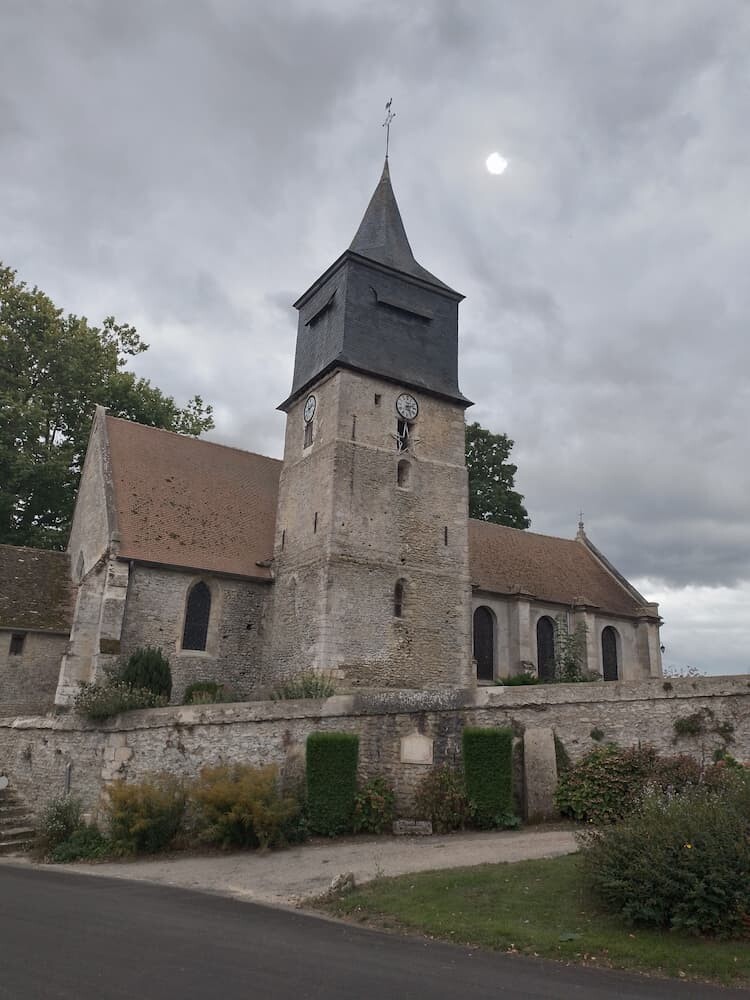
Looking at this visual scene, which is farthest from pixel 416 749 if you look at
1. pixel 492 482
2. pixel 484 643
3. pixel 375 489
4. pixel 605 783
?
pixel 492 482

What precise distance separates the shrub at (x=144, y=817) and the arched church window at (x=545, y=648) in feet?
51.5

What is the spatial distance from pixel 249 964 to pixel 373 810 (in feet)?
21.3

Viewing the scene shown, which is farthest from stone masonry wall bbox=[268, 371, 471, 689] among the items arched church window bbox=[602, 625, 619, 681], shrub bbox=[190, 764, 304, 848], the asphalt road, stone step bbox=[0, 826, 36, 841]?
the asphalt road

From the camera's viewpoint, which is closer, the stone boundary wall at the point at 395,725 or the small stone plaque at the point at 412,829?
the small stone plaque at the point at 412,829

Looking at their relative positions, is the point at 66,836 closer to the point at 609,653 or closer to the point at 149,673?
the point at 149,673

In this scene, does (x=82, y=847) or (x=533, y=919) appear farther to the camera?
(x=82, y=847)

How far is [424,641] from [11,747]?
10.4 m

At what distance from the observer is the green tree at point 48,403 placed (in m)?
25.9

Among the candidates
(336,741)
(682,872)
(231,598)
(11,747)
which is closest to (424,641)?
(231,598)

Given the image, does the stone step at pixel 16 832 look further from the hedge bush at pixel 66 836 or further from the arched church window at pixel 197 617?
the arched church window at pixel 197 617

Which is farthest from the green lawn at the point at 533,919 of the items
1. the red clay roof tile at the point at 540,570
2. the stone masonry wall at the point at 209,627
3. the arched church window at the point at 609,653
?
the arched church window at the point at 609,653

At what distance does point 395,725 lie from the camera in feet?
45.0

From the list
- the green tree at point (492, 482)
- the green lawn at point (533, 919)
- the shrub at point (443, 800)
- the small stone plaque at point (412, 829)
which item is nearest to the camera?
the green lawn at point (533, 919)

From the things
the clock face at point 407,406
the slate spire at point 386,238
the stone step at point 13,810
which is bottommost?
the stone step at point 13,810
